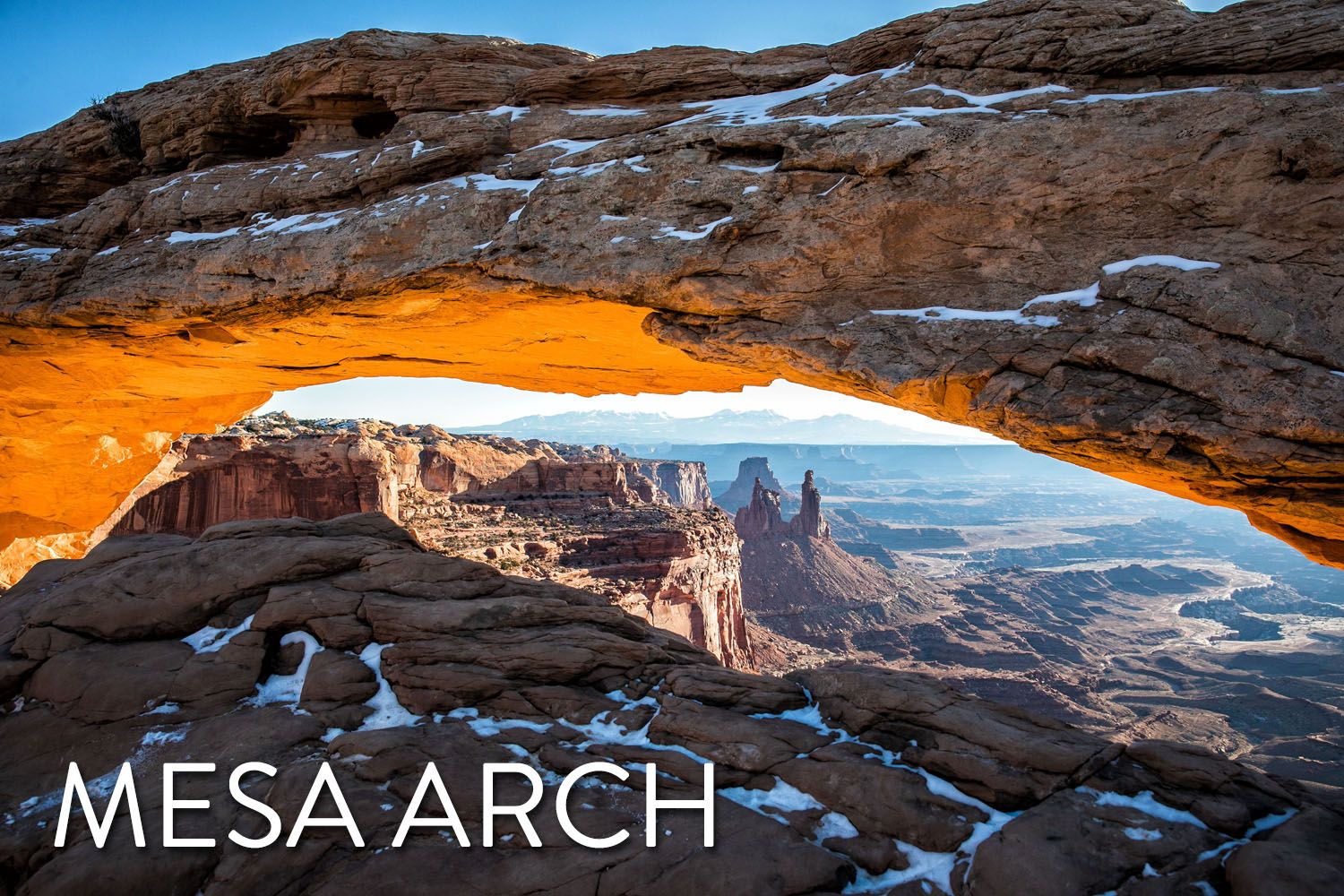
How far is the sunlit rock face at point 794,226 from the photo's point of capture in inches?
335

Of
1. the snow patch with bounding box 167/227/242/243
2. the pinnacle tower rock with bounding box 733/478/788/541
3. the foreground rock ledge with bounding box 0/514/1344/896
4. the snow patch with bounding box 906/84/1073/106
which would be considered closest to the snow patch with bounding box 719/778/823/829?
the foreground rock ledge with bounding box 0/514/1344/896

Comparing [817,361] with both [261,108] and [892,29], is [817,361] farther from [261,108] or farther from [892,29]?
[261,108]

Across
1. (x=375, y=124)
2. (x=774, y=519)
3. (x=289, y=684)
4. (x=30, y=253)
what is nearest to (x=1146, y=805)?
(x=289, y=684)

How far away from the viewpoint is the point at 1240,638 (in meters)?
90.9

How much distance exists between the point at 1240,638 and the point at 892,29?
4618 inches

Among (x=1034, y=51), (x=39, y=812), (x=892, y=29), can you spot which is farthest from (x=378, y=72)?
(x=39, y=812)

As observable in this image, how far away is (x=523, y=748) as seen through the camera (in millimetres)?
8203

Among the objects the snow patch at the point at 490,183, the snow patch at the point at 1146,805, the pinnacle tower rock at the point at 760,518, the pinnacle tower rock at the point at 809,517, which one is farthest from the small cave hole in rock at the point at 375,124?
the pinnacle tower rock at the point at 809,517

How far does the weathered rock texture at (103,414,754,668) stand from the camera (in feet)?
100

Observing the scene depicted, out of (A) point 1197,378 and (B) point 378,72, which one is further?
(B) point 378,72

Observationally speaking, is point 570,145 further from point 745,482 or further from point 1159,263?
point 745,482

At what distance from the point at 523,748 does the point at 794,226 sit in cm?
914

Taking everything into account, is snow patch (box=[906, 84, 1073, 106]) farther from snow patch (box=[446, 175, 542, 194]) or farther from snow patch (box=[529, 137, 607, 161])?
snow patch (box=[446, 175, 542, 194])

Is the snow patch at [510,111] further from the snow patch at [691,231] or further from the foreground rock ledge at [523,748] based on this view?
the foreground rock ledge at [523,748]
